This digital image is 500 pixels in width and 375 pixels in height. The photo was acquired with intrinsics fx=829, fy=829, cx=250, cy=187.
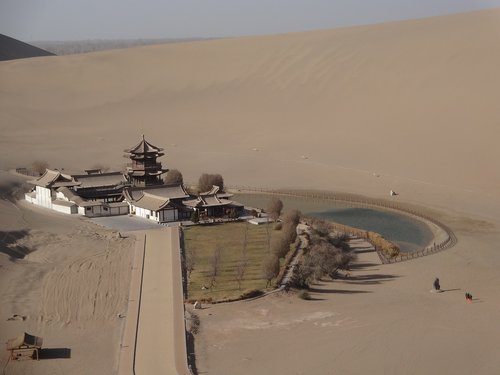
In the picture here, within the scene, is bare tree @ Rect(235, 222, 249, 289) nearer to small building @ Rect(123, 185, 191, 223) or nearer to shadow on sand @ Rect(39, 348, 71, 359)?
small building @ Rect(123, 185, 191, 223)

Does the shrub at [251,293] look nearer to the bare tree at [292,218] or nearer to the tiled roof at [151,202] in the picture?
the bare tree at [292,218]

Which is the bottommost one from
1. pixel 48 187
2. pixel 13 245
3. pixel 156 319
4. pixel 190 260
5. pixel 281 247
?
pixel 156 319

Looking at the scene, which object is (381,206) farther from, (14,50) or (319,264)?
(14,50)

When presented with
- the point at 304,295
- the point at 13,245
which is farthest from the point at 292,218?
the point at 13,245

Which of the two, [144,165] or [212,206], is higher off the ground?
[144,165]

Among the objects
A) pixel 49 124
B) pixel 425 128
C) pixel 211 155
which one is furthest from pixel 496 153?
pixel 49 124

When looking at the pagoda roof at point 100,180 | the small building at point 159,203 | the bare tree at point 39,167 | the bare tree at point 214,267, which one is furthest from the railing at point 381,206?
the bare tree at point 39,167
